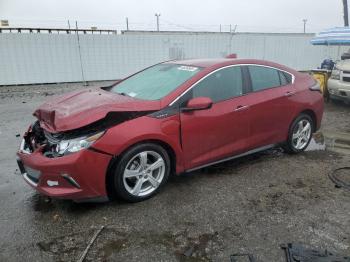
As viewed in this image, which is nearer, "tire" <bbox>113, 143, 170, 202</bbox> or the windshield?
"tire" <bbox>113, 143, 170, 202</bbox>

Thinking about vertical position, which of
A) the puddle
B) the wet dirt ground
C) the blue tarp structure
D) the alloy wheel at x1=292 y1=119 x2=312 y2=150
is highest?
the blue tarp structure

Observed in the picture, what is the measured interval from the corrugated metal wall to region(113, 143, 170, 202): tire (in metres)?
12.4

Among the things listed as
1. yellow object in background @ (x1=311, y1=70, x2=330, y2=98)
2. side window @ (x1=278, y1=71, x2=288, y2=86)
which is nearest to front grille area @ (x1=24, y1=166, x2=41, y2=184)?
side window @ (x1=278, y1=71, x2=288, y2=86)

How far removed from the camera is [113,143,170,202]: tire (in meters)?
3.72

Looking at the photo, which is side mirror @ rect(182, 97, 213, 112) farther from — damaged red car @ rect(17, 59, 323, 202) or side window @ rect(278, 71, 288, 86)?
side window @ rect(278, 71, 288, 86)

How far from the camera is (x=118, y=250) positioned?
315 cm

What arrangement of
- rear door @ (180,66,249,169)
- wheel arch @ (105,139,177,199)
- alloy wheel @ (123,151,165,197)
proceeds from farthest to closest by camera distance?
rear door @ (180,66,249,169) → alloy wheel @ (123,151,165,197) → wheel arch @ (105,139,177,199)

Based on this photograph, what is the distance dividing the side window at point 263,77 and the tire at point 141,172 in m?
1.76

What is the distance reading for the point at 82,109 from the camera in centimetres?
381

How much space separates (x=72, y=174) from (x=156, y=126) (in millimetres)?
1027

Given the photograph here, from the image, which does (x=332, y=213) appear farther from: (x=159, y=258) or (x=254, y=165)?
(x=159, y=258)

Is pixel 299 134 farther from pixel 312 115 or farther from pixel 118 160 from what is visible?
pixel 118 160

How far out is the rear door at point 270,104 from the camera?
15.8 ft

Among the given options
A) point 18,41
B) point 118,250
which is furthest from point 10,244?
point 18,41
